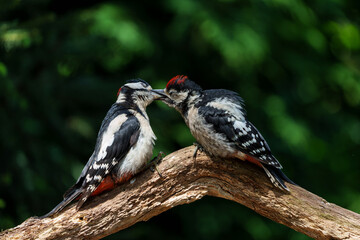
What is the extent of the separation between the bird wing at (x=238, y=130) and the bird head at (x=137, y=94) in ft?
1.58

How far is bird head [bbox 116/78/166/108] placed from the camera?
129 inches

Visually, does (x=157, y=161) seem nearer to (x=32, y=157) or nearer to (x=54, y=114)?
(x=32, y=157)

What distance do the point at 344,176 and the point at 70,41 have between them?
158 inches

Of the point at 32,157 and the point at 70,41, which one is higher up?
the point at 70,41

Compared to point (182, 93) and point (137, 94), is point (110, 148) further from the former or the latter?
point (182, 93)

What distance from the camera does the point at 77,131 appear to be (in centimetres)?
476

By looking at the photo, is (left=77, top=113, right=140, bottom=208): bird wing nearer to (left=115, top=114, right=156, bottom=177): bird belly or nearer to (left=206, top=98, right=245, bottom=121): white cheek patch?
(left=115, top=114, right=156, bottom=177): bird belly

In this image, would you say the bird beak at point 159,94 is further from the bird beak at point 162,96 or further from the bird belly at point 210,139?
the bird belly at point 210,139

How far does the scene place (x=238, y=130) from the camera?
9.37 feet

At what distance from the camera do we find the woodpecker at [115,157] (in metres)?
2.72

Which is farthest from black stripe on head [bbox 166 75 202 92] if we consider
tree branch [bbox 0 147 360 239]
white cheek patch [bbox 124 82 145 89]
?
tree branch [bbox 0 147 360 239]

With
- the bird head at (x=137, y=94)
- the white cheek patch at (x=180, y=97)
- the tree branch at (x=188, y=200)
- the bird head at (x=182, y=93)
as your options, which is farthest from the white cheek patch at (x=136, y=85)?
the tree branch at (x=188, y=200)

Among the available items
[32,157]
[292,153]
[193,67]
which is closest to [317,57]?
[292,153]

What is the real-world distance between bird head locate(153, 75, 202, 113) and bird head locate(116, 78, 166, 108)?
0.24ft
